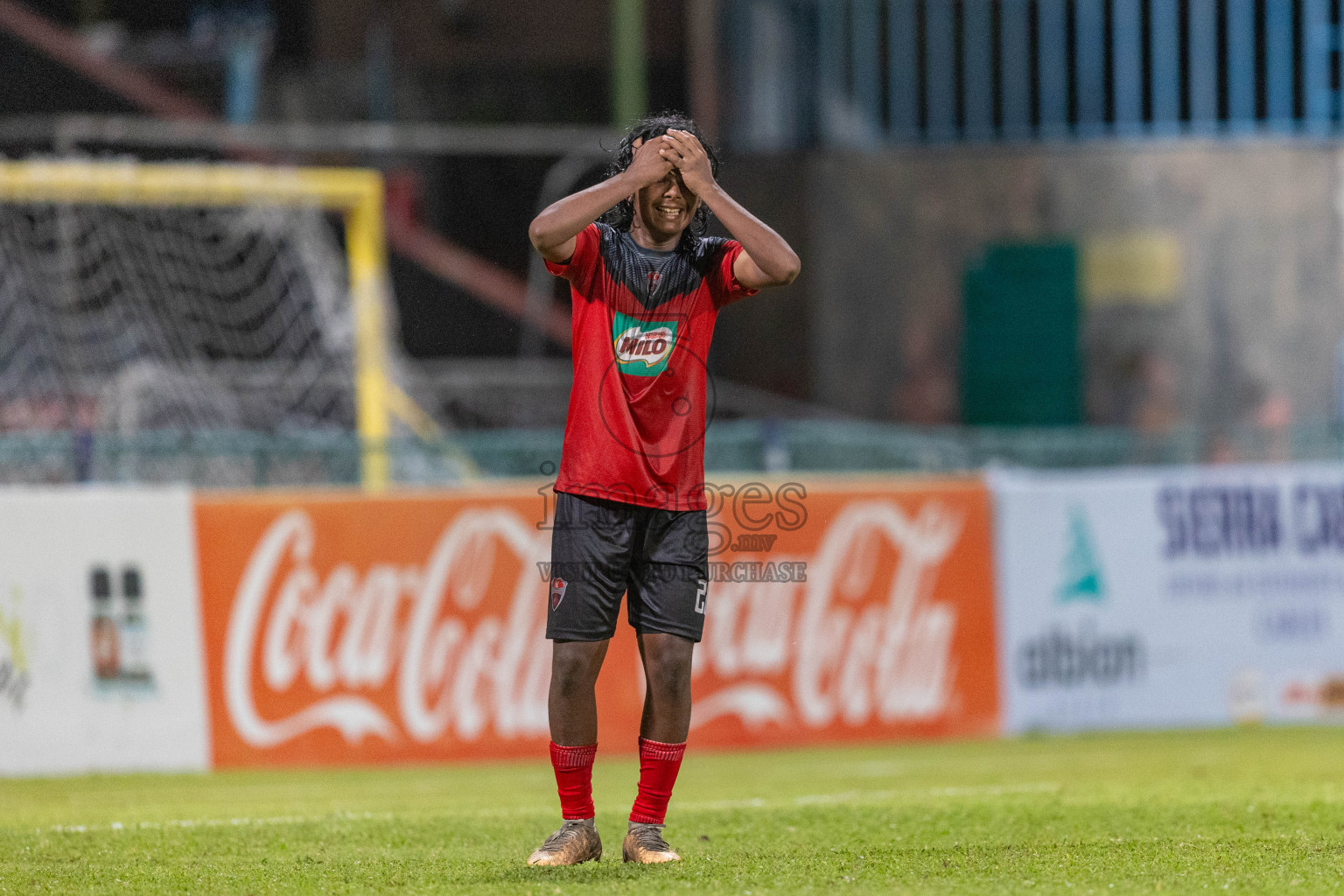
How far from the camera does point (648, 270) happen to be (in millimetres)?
5348

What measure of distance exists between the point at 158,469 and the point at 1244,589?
719 centimetres

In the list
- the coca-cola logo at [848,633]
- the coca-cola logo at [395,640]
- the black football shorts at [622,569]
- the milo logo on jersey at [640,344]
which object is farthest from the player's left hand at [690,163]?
Answer: the coca-cola logo at [848,633]

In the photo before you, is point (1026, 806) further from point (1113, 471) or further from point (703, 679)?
point (1113, 471)

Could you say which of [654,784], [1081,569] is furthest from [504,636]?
[654,784]

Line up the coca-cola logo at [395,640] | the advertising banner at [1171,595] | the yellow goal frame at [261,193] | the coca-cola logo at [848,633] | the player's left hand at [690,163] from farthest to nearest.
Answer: the yellow goal frame at [261,193] → the advertising banner at [1171,595] → the coca-cola logo at [848,633] → the coca-cola logo at [395,640] → the player's left hand at [690,163]

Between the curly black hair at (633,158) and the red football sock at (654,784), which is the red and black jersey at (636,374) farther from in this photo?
the red football sock at (654,784)

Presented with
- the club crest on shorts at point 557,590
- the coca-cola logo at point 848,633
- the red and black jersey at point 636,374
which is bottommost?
the coca-cola logo at point 848,633

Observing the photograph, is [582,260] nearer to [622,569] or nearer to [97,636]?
[622,569]

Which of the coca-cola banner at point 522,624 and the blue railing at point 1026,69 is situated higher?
the blue railing at point 1026,69

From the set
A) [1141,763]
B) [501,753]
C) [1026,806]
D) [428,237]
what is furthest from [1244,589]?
[428,237]

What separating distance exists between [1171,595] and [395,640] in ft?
17.2

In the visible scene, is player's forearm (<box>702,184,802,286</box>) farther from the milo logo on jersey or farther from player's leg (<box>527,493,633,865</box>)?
player's leg (<box>527,493,633,865</box>)

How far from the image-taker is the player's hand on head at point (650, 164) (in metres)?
5.11

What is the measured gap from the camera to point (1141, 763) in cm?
1018
